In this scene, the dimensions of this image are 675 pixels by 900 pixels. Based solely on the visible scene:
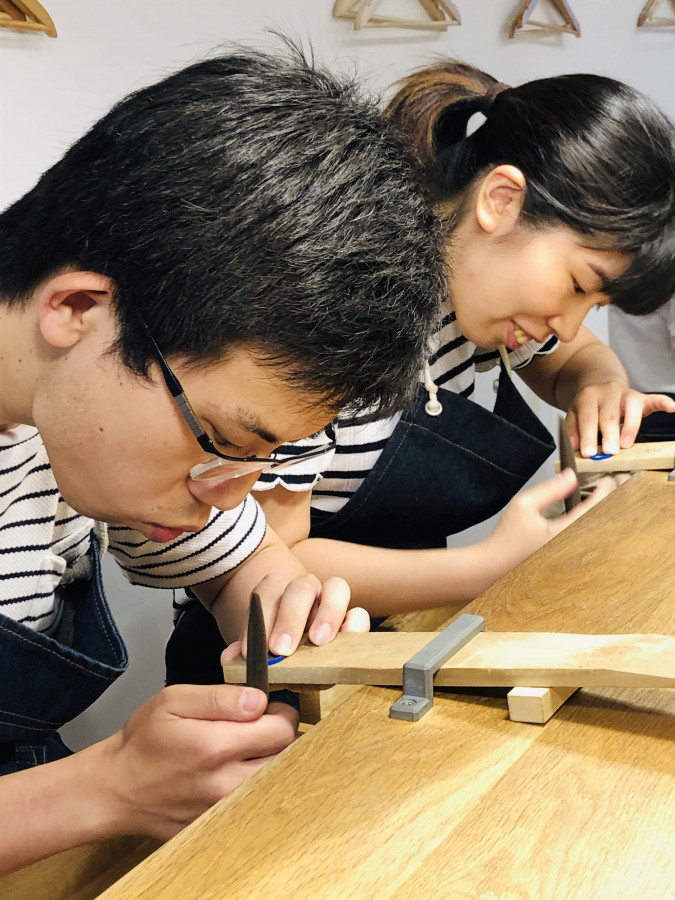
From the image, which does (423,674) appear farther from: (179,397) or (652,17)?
(652,17)

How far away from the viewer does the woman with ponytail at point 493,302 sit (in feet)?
4.93

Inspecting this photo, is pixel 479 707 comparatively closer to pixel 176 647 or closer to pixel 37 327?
pixel 37 327

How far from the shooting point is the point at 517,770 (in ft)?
2.26

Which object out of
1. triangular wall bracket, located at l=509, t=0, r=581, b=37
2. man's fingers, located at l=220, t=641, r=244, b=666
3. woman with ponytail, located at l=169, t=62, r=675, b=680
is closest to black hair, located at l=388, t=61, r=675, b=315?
woman with ponytail, located at l=169, t=62, r=675, b=680

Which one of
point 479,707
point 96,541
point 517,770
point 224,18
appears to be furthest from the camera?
point 224,18

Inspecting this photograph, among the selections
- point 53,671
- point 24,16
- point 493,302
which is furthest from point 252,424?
point 24,16

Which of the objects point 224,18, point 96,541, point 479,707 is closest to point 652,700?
point 479,707

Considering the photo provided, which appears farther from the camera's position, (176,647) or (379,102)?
(176,647)

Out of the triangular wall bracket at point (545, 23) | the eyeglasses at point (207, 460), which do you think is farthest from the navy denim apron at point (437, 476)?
the triangular wall bracket at point (545, 23)

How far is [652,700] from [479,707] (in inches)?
5.9

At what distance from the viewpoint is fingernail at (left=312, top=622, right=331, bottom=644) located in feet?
3.10

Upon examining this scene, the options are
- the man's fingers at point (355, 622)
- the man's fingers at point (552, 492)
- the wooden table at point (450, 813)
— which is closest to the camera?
the wooden table at point (450, 813)

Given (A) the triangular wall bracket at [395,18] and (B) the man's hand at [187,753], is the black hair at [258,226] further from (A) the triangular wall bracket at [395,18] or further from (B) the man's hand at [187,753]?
(A) the triangular wall bracket at [395,18]

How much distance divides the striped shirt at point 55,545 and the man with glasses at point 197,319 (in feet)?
0.54
